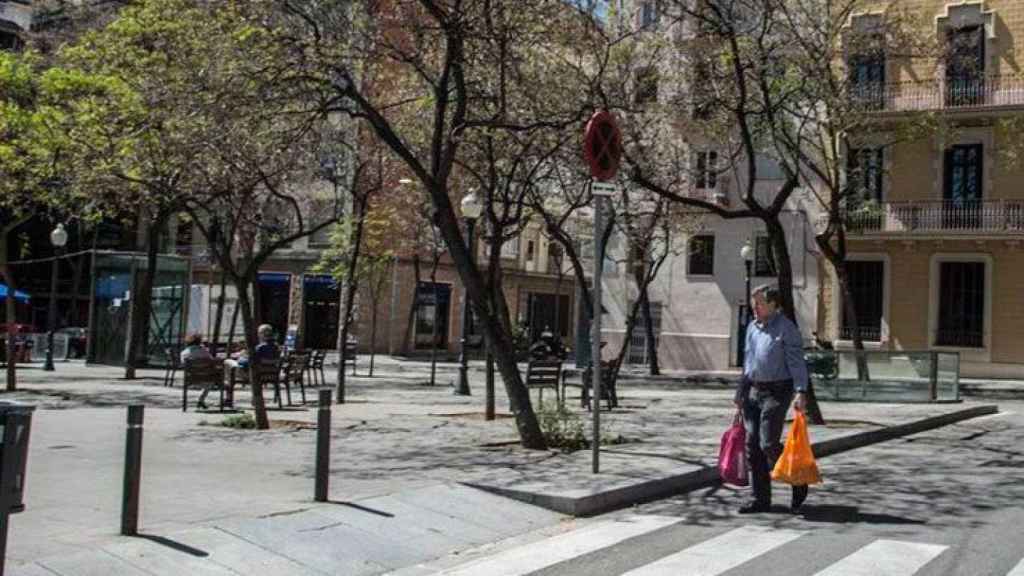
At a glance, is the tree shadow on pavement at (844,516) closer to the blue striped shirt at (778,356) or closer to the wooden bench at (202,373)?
the blue striped shirt at (778,356)

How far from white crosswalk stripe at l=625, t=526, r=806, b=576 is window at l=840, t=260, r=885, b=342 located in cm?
2865

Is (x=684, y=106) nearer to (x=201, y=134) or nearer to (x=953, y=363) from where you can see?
(x=953, y=363)

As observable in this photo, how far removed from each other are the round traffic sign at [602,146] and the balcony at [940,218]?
23.2 m

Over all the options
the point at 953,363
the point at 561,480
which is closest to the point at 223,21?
the point at 561,480

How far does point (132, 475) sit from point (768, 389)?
492cm

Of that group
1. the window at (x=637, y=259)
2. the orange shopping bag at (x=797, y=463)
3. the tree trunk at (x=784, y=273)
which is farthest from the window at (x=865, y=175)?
the orange shopping bag at (x=797, y=463)

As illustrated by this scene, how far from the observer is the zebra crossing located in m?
6.30

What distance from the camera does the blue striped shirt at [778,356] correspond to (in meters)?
8.07

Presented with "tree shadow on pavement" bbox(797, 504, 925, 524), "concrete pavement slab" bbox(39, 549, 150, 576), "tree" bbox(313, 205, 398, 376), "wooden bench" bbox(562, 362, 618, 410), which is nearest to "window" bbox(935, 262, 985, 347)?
"tree" bbox(313, 205, 398, 376)

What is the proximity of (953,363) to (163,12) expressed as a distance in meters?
16.6

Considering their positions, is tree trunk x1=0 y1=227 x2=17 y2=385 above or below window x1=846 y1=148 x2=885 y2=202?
below

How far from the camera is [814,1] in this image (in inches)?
741

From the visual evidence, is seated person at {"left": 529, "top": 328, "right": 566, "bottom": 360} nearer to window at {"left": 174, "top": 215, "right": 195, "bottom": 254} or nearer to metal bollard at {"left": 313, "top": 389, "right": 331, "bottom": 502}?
window at {"left": 174, "top": 215, "right": 195, "bottom": 254}

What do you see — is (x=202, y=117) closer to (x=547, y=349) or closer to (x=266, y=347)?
(x=266, y=347)
